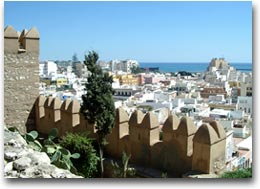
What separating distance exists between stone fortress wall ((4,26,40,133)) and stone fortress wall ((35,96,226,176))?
272 millimetres

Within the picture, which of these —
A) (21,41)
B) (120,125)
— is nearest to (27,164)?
(120,125)

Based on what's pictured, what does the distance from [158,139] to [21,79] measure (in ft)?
5.59

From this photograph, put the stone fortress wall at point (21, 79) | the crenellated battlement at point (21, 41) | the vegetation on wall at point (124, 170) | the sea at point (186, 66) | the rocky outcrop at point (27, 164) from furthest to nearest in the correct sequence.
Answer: the stone fortress wall at point (21, 79), the crenellated battlement at point (21, 41), the vegetation on wall at point (124, 170), the sea at point (186, 66), the rocky outcrop at point (27, 164)

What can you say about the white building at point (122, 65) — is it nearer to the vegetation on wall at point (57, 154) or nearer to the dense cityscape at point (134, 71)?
the dense cityscape at point (134, 71)

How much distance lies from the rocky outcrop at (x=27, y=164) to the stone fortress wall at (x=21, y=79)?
2.98 ft

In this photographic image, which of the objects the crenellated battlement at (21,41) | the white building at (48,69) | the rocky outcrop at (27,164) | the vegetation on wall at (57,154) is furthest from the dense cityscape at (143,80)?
the rocky outcrop at (27,164)

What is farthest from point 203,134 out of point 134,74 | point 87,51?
point 87,51

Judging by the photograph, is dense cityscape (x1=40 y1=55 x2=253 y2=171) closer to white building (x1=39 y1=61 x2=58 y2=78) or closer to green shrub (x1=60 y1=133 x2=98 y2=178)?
white building (x1=39 y1=61 x2=58 y2=78)

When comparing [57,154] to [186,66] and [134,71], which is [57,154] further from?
[186,66]

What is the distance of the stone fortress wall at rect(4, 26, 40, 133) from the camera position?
4152mm

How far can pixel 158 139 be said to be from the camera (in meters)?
3.77

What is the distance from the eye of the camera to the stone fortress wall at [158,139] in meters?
3.34

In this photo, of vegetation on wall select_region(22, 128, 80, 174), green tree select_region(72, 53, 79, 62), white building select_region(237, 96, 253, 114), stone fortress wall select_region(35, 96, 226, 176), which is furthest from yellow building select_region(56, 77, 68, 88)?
white building select_region(237, 96, 253, 114)

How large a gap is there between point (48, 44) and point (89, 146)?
109 cm
